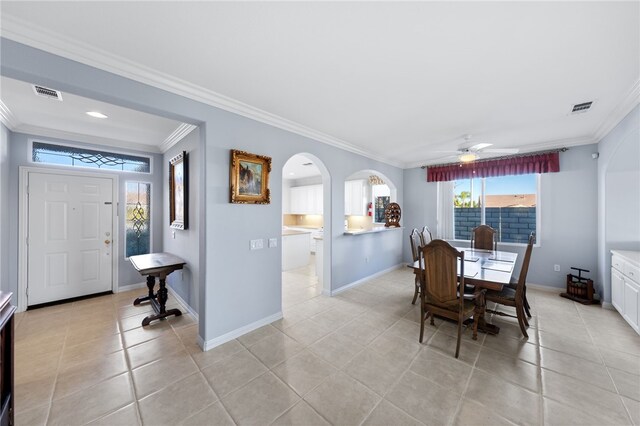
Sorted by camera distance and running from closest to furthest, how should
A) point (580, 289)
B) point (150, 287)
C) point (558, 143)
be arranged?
point (150, 287)
point (580, 289)
point (558, 143)

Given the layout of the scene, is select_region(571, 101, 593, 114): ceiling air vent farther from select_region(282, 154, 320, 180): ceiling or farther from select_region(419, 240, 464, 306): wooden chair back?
select_region(282, 154, 320, 180): ceiling

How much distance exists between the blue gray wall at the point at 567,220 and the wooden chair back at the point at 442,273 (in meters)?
3.03

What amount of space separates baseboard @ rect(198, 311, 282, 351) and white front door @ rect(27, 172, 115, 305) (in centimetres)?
282

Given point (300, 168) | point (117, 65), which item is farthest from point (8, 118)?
point (300, 168)

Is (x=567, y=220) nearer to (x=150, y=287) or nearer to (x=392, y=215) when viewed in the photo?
(x=392, y=215)

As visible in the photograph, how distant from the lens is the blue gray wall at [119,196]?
322cm

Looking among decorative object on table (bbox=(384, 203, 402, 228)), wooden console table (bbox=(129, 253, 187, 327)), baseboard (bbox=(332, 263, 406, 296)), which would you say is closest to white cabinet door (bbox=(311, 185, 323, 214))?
decorative object on table (bbox=(384, 203, 402, 228))

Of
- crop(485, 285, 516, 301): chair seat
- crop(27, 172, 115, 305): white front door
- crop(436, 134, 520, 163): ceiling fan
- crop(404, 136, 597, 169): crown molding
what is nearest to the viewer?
crop(485, 285, 516, 301): chair seat

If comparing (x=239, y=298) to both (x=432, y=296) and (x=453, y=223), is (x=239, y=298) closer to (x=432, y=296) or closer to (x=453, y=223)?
(x=432, y=296)

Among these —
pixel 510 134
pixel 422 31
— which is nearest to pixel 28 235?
pixel 422 31

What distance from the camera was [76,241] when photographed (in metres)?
3.74

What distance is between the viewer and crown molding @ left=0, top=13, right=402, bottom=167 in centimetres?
153

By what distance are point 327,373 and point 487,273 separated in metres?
2.09

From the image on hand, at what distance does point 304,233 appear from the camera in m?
6.13
